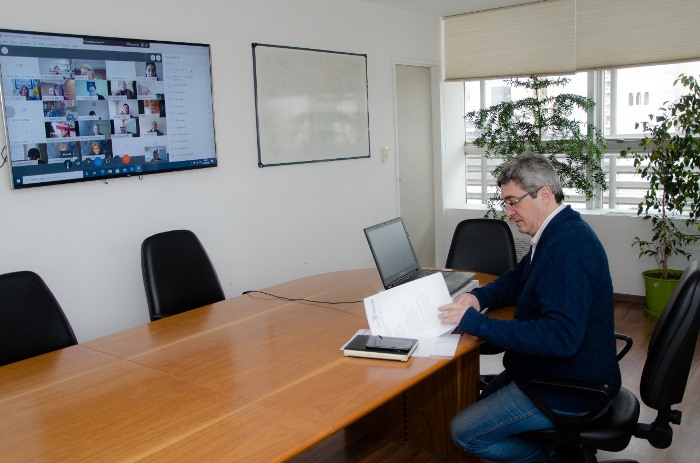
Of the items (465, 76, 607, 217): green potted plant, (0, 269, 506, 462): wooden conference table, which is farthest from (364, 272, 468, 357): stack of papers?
(465, 76, 607, 217): green potted plant

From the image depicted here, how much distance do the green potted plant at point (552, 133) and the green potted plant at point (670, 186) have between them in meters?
0.46

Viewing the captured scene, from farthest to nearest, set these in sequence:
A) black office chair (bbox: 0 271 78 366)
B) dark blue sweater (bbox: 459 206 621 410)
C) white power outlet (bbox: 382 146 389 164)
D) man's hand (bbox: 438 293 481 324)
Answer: white power outlet (bbox: 382 146 389 164)
black office chair (bbox: 0 271 78 366)
man's hand (bbox: 438 293 481 324)
dark blue sweater (bbox: 459 206 621 410)

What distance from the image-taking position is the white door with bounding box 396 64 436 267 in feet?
19.9

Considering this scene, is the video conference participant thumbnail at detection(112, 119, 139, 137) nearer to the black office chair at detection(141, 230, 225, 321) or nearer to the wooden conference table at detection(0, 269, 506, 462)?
the black office chair at detection(141, 230, 225, 321)

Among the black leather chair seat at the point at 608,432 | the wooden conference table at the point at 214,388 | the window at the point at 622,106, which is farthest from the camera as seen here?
the window at the point at 622,106

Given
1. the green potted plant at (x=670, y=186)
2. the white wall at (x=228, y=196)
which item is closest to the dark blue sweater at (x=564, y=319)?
the white wall at (x=228, y=196)

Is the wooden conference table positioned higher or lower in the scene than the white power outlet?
lower

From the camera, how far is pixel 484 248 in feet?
12.2

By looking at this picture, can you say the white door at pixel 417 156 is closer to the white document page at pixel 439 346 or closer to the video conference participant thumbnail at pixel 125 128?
the video conference participant thumbnail at pixel 125 128

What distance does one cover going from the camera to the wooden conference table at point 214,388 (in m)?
1.66

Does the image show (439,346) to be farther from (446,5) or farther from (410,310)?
(446,5)

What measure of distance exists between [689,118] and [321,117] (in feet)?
9.02

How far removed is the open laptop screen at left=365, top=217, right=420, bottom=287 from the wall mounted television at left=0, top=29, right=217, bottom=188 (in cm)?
150

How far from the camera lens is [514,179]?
2.29 metres
